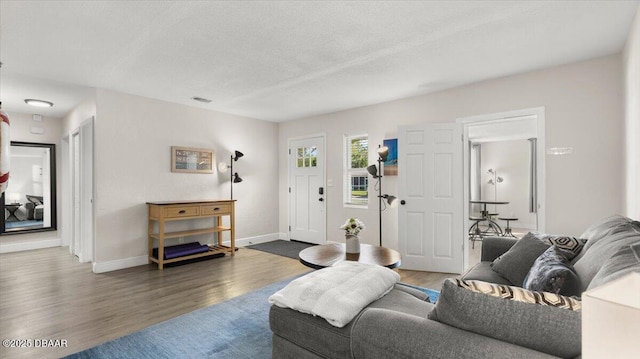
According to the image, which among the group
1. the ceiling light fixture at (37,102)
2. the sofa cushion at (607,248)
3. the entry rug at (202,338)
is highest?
the ceiling light fixture at (37,102)

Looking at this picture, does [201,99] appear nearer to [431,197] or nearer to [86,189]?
[86,189]

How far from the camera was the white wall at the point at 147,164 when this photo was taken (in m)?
4.19

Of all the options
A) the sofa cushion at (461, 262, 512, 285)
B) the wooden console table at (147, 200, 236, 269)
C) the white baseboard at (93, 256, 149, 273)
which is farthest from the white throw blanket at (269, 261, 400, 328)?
the white baseboard at (93, 256, 149, 273)

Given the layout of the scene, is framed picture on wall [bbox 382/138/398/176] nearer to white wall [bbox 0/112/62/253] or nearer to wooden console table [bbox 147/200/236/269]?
wooden console table [bbox 147/200/236/269]

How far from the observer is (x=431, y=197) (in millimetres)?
4203

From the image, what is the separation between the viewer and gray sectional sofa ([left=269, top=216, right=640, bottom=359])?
956mm

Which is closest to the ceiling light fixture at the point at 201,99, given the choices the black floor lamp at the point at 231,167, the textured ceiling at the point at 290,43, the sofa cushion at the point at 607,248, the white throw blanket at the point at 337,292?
the textured ceiling at the point at 290,43

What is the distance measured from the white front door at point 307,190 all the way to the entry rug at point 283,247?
237mm

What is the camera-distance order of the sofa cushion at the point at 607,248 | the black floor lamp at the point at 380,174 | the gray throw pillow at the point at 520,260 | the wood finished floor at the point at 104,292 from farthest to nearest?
the black floor lamp at the point at 380,174
the wood finished floor at the point at 104,292
the gray throw pillow at the point at 520,260
the sofa cushion at the point at 607,248

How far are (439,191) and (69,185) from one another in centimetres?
624

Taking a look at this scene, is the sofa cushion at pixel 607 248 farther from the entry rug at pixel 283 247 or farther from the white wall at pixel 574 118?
the entry rug at pixel 283 247

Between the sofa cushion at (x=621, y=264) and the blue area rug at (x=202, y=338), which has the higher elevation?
the sofa cushion at (x=621, y=264)

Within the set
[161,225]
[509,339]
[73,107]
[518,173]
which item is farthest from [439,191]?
[73,107]

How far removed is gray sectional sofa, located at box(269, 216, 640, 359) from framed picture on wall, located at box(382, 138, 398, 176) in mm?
3209
